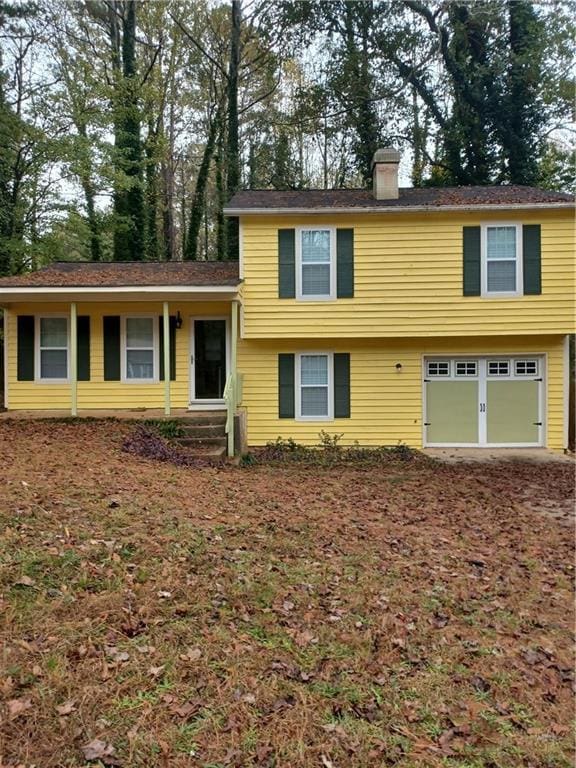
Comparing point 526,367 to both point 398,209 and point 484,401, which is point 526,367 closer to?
point 484,401

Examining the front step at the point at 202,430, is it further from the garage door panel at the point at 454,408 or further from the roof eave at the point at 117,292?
the garage door panel at the point at 454,408

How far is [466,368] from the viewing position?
11617mm

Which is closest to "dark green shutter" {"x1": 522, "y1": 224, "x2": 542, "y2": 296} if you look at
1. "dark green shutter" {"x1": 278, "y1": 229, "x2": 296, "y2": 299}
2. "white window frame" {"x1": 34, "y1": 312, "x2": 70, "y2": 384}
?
"dark green shutter" {"x1": 278, "y1": 229, "x2": 296, "y2": 299}

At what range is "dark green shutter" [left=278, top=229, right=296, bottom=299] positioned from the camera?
10992 mm

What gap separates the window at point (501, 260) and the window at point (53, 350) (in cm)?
923

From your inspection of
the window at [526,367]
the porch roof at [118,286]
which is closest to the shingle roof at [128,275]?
the porch roof at [118,286]

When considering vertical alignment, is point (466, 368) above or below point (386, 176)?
below

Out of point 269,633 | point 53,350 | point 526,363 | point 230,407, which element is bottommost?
point 269,633

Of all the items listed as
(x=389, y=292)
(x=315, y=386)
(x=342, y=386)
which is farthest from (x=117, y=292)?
(x=389, y=292)

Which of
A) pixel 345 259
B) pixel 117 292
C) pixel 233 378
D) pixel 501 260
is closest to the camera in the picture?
pixel 117 292

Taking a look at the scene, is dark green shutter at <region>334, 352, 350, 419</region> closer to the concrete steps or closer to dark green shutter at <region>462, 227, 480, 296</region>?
the concrete steps

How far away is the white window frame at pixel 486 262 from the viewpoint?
35.6 ft

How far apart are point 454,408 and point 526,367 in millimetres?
1820

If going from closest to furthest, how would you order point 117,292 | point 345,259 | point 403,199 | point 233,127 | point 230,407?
point 230,407 < point 117,292 < point 345,259 < point 403,199 < point 233,127
